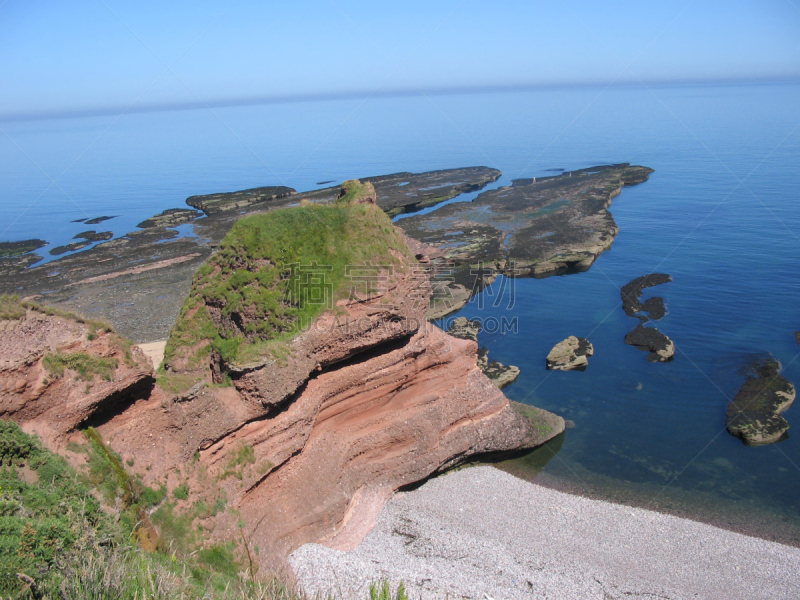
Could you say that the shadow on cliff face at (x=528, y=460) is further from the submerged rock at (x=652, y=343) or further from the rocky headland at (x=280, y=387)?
the submerged rock at (x=652, y=343)

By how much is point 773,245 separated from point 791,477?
115 feet

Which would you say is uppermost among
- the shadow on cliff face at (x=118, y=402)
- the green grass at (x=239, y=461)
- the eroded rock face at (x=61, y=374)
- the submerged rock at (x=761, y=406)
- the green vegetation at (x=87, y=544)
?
the eroded rock face at (x=61, y=374)

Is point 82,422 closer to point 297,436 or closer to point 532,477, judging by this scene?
point 297,436

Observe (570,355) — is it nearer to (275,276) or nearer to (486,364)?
(486,364)

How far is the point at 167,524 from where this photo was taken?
14.0m

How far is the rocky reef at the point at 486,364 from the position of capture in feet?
95.9

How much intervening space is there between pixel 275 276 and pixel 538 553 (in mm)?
12496

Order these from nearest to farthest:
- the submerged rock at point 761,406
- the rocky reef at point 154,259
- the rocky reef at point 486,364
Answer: the submerged rock at point 761,406 → the rocky reef at point 486,364 → the rocky reef at point 154,259

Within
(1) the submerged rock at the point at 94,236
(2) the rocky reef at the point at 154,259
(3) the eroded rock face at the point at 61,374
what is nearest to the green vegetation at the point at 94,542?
(3) the eroded rock face at the point at 61,374

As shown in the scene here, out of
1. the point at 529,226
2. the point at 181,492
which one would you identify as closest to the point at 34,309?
the point at 181,492

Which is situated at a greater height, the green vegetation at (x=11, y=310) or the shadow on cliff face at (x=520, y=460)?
the green vegetation at (x=11, y=310)

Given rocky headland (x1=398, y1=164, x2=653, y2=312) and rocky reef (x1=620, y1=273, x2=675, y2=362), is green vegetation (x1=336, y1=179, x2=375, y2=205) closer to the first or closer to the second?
rocky reef (x1=620, y1=273, x2=675, y2=362)

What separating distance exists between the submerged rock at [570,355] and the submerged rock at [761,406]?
25.1 ft

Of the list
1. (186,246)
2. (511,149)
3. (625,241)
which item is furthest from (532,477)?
(511,149)
